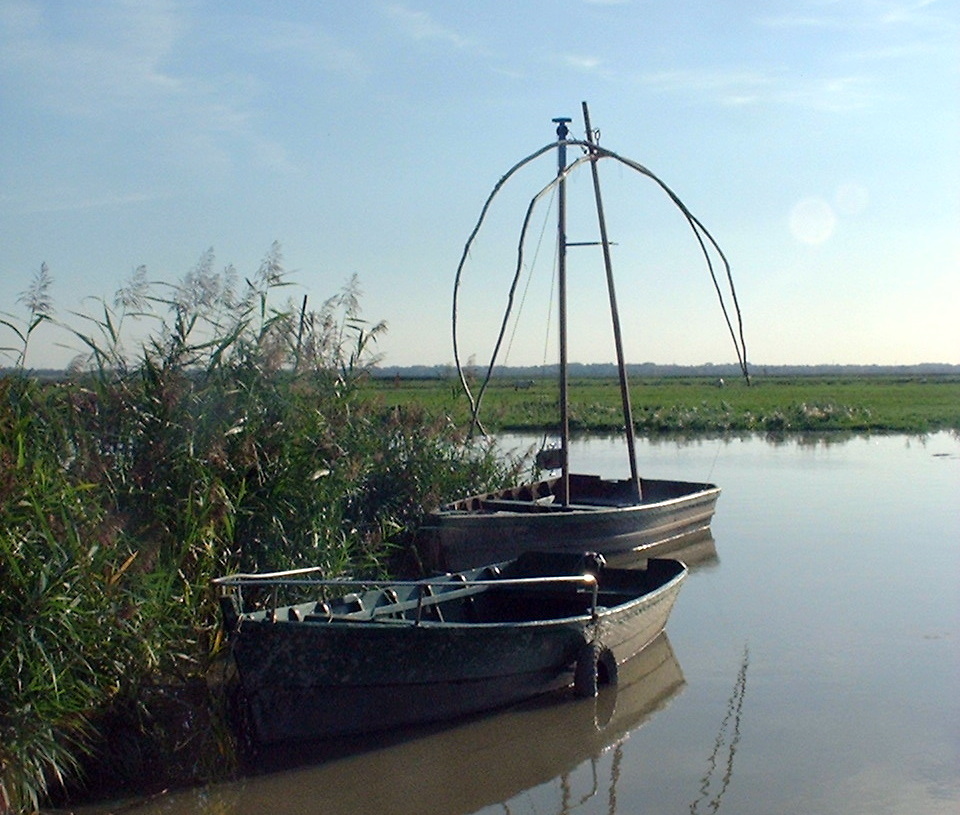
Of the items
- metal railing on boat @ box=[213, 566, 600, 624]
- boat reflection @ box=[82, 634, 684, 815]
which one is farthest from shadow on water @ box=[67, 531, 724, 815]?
metal railing on boat @ box=[213, 566, 600, 624]

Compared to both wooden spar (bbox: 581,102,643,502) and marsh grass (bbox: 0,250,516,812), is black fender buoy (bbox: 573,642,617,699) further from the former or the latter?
wooden spar (bbox: 581,102,643,502)

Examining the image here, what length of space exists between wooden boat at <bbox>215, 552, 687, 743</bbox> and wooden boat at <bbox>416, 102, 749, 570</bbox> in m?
2.69

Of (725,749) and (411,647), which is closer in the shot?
(411,647)

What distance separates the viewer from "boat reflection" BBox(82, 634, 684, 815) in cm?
671

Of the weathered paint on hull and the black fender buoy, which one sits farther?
the black fender buoy

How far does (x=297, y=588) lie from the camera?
8398 millimetres

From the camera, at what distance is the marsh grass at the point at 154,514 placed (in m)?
5.91

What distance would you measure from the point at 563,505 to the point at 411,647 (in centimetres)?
750

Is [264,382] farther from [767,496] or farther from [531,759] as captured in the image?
[767,496]

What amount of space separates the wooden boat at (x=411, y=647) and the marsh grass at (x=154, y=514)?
33cm

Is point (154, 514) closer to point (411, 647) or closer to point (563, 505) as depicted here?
point (411, 647)

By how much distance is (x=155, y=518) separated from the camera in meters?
7.47

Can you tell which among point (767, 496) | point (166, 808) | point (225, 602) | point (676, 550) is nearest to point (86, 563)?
point (225, 602)

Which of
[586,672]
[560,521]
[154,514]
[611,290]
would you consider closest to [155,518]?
[154,514]
